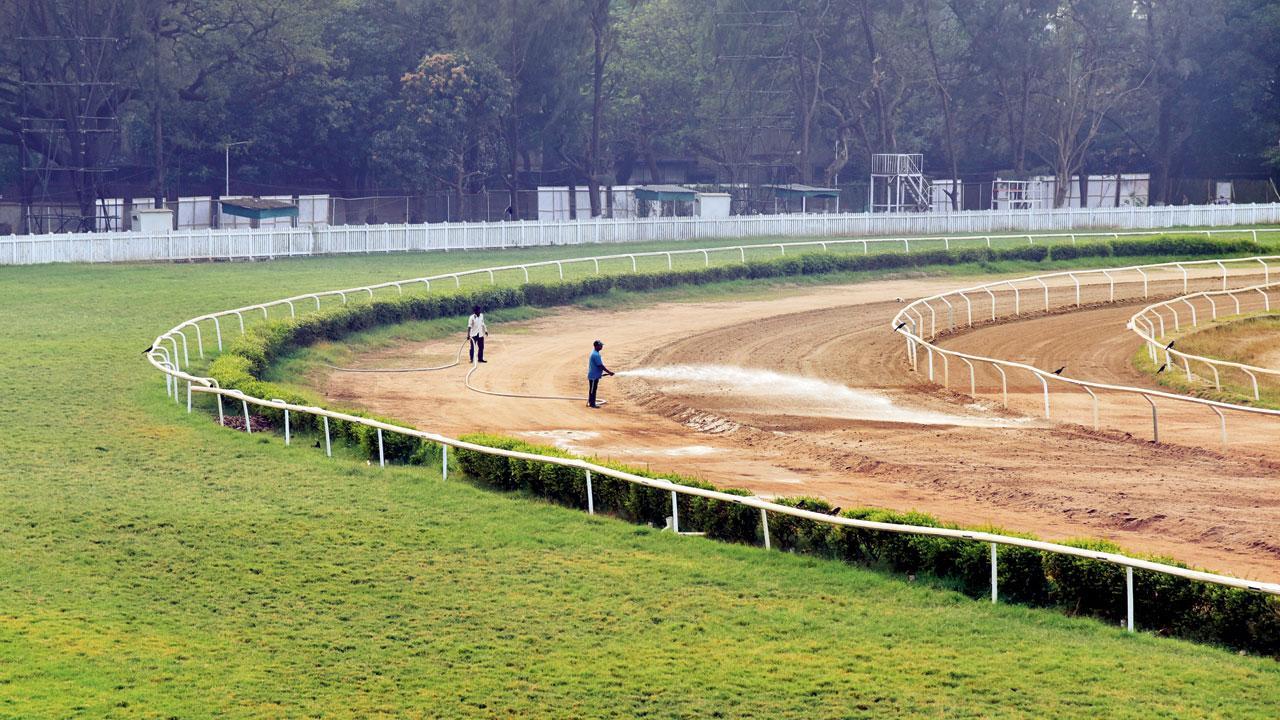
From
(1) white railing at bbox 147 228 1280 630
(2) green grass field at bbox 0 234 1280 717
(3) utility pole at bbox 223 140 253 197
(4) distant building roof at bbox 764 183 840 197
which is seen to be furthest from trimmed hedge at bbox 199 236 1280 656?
(4) distant building roof at bbox 764 183 840 197

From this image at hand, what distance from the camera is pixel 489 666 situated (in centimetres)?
1271

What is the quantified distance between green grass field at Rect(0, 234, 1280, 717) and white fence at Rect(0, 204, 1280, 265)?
101 feet

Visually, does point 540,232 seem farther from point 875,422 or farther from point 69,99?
point 875,422

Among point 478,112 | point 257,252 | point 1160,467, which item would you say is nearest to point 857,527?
point 1160,467

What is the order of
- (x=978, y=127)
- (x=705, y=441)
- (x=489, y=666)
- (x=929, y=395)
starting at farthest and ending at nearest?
(x=978, y=127)
(x=929, y=395)
(x=705, y=441)
(x=489, y=666)

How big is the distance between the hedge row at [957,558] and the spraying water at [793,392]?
8.34 meters

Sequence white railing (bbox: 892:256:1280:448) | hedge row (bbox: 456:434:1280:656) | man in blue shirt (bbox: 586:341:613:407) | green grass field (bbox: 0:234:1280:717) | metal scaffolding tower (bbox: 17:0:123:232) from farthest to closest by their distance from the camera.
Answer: metal scaffolding tower (bbox: 17:0:123:232) < man in blue shirt (bbox: 586:341:613:407) < white railing (bbox: 892:256:1280:448) < hedge row (bbox: 456:434:1280:656) < green grass field (bbox: 0:234:1280:717)

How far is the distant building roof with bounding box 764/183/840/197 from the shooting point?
75.4 m

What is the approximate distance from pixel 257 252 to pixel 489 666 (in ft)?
137

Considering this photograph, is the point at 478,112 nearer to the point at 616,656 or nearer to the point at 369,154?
the point at 369,154

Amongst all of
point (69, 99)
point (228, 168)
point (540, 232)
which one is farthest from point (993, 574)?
point (228, 168)

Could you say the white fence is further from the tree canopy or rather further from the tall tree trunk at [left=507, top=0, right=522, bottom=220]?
the tall tree trunk at [left=507, top=0, right=522, bottom=220]

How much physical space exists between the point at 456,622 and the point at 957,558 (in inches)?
189

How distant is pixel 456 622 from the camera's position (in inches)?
544
